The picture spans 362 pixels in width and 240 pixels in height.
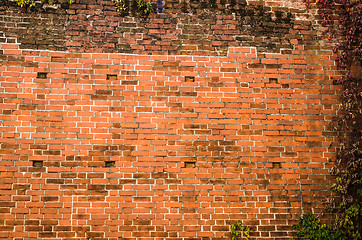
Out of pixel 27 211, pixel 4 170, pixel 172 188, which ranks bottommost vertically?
pixel 27 211

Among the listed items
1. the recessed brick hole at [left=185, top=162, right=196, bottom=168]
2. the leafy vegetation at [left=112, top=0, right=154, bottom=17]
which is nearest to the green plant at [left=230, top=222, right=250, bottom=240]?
the recessed brick hole at [left=185, top=162, right=196, bottom=168]

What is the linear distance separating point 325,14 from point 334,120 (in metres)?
1.65

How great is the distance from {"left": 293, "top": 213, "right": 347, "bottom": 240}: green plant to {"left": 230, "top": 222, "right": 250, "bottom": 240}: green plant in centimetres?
66

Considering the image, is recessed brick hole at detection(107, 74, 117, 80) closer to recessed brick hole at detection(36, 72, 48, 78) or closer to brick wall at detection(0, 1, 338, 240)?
brick wall at detection(0, 1, 338, 240)

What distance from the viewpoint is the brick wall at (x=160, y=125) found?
148 inches

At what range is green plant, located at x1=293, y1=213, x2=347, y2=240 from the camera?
3846mm

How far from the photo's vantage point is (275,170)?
13.2ft

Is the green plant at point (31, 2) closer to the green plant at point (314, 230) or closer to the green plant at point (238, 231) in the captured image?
the green plant at point (238, 231)

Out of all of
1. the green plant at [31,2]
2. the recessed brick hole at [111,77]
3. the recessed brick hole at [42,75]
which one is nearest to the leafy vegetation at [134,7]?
the green plant at [31,2]

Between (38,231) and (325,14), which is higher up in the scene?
(325,14)

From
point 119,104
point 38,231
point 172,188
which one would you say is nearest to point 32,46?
point 119,104

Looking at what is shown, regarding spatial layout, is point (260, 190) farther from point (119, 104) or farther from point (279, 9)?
point (279, 9)

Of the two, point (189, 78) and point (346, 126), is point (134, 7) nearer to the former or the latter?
point (189, 78)

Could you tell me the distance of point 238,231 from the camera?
151 inches
